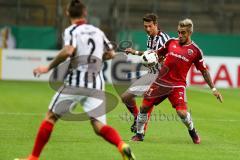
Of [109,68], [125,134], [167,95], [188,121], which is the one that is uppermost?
[167,95]

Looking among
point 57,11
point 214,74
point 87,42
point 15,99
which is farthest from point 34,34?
point 87,42

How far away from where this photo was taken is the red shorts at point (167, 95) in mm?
12836

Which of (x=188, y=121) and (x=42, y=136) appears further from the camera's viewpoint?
(x=188, y=121)

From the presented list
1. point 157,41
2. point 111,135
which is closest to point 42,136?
point 111,135

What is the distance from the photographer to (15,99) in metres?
22.3

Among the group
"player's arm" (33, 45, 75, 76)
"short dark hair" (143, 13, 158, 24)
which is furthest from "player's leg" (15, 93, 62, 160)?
"short dark hair" (143, 13, 158, 24)

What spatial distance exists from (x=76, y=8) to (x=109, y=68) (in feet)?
70.7

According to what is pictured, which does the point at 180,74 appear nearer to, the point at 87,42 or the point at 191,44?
the point at 191,44

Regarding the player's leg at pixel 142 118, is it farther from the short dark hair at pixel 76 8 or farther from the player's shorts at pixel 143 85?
the short dark hair at pixel 76 8

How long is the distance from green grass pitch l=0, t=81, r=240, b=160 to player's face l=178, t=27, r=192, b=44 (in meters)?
1.79

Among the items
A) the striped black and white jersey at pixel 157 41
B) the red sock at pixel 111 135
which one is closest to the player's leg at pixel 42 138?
the red sock at pixel 111 135

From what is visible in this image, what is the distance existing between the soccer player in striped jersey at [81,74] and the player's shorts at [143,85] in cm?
410

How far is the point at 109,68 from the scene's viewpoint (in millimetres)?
31219

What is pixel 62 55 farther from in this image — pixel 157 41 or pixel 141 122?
pixel 157 41
